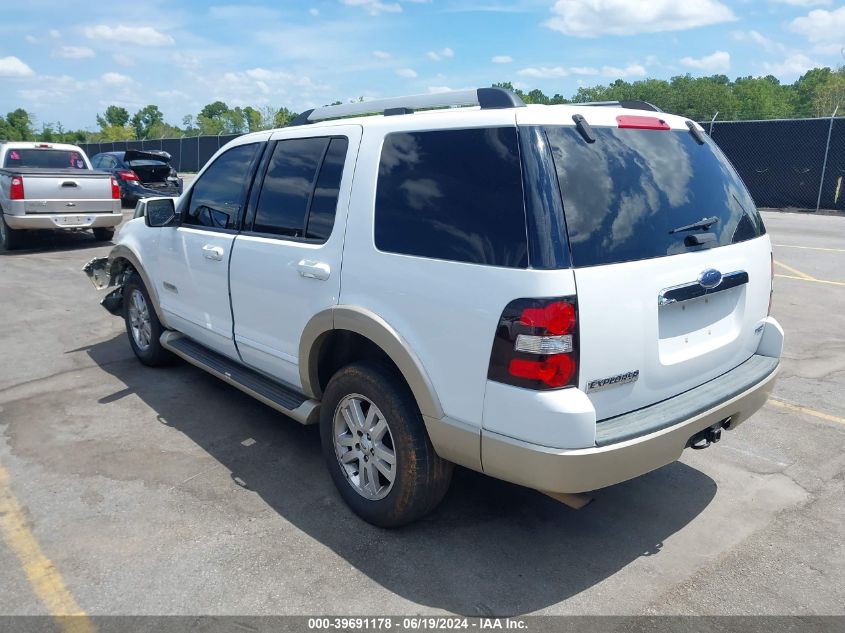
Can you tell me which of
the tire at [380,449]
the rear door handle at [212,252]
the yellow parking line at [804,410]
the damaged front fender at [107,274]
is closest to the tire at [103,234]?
the damaged front fender at [107,274]

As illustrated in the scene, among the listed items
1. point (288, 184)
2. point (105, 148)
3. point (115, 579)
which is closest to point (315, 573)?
point (115, 579)

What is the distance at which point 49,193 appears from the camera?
11.5 meters

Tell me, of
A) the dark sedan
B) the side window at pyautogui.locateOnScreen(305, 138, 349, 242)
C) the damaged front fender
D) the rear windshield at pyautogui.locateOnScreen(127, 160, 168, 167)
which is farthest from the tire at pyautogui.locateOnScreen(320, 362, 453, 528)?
the rear windshield at pyautogui.locateOnScreen(127, 160, 168, 167)

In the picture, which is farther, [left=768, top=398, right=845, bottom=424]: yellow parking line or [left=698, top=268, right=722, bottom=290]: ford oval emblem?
[left=768, top=398, right=845, bottom=424]: yellow parking line

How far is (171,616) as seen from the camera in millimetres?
2695

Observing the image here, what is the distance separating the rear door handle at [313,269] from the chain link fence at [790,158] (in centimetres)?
1953

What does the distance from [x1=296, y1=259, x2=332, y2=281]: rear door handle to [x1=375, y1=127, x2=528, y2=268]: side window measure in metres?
0.39

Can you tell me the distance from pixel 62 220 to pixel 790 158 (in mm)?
19257

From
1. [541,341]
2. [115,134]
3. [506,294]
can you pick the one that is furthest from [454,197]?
[115,134]

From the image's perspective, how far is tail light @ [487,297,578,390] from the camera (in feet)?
8.23

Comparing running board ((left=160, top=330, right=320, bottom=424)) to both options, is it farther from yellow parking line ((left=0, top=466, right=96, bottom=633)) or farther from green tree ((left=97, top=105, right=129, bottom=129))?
green tree ((left=97, top=105, right=129, bottom=129))

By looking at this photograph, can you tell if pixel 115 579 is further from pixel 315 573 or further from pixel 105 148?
pixel 105 148

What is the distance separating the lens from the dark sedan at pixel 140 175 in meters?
16.5

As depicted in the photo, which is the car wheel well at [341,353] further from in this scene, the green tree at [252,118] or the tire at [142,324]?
the green tree at [252,118]
